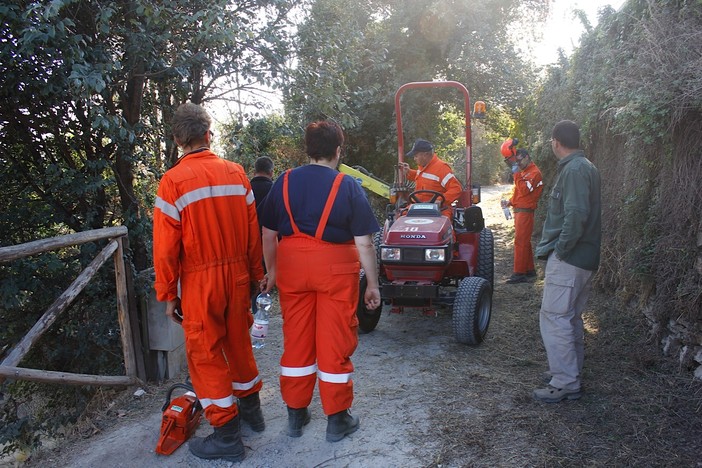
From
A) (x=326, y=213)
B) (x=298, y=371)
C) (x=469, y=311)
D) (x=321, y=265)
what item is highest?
(x=326, y=213)

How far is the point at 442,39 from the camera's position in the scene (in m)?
11.8

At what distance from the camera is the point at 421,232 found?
4793 mm

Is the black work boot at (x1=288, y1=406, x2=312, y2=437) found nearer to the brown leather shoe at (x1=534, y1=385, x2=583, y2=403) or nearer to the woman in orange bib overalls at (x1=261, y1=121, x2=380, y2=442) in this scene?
the woman in orange bib overalls at (x1=261, y1=121, x2=380, y2=442)

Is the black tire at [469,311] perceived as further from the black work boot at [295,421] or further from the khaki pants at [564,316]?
the black work boot at [295,421]

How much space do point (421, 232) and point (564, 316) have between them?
1.50 meters

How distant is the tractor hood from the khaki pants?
119 centimetres

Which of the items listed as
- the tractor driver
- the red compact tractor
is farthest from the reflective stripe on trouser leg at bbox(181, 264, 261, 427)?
the tractor driver

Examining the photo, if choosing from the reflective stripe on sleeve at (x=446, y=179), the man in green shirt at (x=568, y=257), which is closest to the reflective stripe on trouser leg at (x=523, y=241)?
the reflective stripe on sleeve at (x=446, y=179)

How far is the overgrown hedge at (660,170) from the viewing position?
12.4 feet

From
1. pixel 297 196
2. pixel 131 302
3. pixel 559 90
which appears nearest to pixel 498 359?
pixel 297 196

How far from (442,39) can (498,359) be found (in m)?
9.00

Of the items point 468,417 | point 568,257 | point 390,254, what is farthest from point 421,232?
point 468,417

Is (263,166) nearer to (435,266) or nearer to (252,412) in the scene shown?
(435,266)

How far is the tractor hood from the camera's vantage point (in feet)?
15.6
